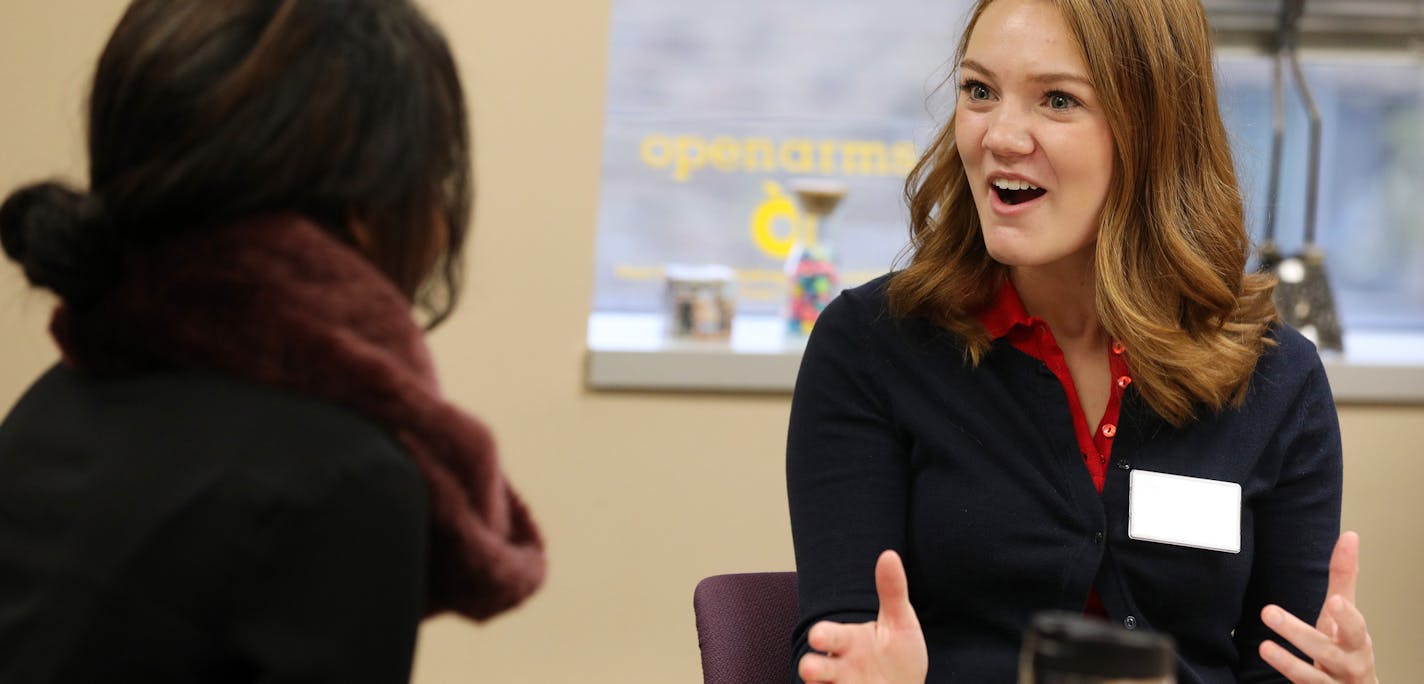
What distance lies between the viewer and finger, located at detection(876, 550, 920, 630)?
144cm

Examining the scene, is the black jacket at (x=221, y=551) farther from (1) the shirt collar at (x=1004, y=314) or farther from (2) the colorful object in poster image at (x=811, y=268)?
(2) the colorful object in poster image at (x=811, y=268)

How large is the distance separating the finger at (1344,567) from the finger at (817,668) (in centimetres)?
53

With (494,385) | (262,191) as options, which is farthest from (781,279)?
(262,191)

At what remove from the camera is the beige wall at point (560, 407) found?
2.93 m

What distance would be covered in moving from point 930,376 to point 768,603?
0.35 m

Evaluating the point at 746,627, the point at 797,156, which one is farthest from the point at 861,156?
the point at 746,627

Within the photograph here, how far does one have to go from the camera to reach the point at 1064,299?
1920 mm

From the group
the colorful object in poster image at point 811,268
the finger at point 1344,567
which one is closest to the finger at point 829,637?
the finger at point 1344,567

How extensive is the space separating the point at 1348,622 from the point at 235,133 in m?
1.17

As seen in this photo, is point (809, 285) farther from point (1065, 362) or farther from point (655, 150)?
point (1065, 362)

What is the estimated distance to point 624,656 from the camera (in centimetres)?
312

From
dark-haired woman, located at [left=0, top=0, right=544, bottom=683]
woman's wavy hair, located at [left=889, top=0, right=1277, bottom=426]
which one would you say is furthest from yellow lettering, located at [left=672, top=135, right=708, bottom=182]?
dark-haired woman, located at [left=0, top=0, right=544, bottom=683]

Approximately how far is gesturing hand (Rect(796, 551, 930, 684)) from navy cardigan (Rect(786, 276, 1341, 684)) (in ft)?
0.58

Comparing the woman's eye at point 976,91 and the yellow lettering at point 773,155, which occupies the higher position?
the yellow lettering at point 773,155
